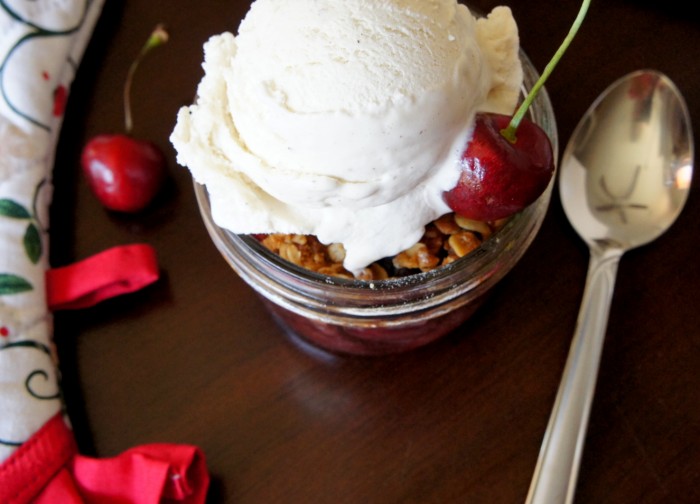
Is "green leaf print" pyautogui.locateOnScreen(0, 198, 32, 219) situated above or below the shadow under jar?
below

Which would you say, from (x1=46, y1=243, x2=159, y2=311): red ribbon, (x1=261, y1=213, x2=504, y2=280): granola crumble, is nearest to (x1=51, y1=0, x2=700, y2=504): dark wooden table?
(x1=46, y1=243, x2=159, y2=311): red ribbon

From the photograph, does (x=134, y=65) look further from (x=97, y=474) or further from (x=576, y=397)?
(x=576, y=397)

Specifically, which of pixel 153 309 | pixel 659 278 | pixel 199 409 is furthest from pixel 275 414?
pixel 659 278

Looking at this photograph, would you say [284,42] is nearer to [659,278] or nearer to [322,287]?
[322,287]

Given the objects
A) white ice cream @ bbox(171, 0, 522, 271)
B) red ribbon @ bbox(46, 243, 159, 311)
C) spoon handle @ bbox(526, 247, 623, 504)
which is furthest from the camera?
red ribbon @ bbox(46, 243, 159, 311)

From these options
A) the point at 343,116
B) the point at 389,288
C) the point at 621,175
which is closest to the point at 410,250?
the point at 389,288

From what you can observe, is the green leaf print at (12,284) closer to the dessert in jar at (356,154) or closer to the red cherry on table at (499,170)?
the dessert in jar at (356,154)

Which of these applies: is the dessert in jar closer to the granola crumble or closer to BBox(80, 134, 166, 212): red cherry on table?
the granola crumble
